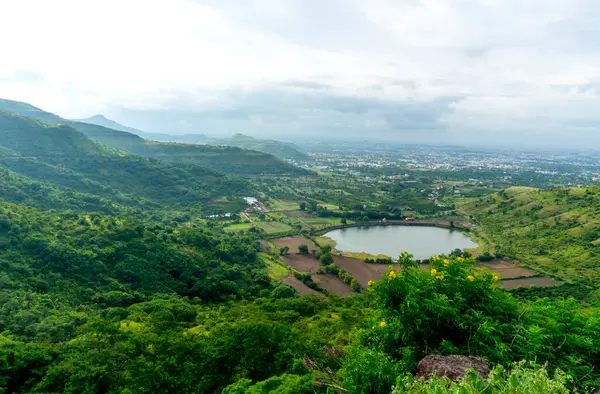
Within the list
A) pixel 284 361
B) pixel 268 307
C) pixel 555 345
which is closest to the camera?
pixel 555 345

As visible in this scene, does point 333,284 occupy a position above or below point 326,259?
below

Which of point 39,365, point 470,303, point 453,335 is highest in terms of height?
point 470,303

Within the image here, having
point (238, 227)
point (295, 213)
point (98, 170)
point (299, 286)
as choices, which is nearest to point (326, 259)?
point (299, 286)

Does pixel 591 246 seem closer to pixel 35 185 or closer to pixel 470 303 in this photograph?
pixel 470 303

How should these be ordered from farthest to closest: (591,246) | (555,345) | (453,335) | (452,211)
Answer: (452,211) → (591,246) → (453,335) → (555,345)

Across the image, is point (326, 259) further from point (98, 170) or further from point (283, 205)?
point (98, 170)

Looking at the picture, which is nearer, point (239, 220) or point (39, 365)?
point (39, 365)

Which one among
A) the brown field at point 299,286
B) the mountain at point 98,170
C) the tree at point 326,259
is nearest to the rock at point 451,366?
the brown field at point 299,286

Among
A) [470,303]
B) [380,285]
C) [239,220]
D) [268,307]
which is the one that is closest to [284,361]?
[380,285]
